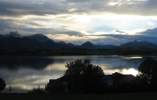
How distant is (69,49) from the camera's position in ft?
91.4

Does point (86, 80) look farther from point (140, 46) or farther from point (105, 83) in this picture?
point (140, 46)

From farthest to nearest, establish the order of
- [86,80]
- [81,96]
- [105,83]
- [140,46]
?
[140,46]
[86,80]
[105,83]
[81,96]

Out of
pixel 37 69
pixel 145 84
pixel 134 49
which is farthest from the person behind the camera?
pixel 37 69

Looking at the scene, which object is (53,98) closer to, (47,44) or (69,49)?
(69,49)

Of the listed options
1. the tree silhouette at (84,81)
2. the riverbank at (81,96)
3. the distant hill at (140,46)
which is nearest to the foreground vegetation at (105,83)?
the tree silhouette at (84,81)

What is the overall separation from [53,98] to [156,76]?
3696 millimetres

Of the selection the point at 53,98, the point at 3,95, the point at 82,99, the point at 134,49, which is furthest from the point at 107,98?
the point at 134,49

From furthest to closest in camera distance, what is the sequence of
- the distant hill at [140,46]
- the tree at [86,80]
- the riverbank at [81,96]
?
the distant hill at [140,46] < the tree at [86,80] < the riverbank at [81,96]

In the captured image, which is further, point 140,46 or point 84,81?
point 140,46

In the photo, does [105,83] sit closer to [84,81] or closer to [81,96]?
[84,81]

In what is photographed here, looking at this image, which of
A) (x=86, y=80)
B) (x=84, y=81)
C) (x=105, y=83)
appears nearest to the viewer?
(x=105, y=83)

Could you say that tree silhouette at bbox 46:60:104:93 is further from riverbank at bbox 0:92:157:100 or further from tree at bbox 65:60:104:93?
riverbank at bbox 0:92:157:100

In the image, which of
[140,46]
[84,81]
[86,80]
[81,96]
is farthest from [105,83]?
[140,46]

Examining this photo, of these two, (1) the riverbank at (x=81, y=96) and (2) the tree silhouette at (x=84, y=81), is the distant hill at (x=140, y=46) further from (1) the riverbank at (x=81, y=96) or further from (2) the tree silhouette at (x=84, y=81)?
(1) the riverbank at (x=81, y=96)
